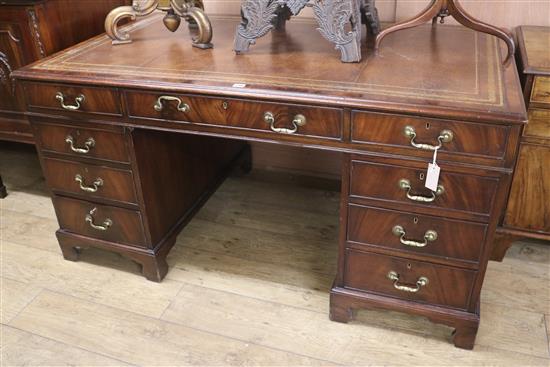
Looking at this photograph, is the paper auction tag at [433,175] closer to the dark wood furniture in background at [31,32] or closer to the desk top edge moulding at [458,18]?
the desk top edge moulding at [458,18]

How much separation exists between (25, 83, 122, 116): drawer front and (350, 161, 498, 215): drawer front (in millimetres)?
734

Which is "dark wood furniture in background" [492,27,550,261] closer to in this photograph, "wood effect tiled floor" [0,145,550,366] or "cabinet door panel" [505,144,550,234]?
"cabinet door panel" [505,144,550,234]

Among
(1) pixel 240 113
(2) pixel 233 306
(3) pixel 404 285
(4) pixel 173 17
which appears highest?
(4) pixel 173 17

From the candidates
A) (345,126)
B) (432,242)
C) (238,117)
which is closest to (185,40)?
(238,117)

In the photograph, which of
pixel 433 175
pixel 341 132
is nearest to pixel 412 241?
pixel 433 175

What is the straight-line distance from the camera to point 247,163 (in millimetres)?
2525

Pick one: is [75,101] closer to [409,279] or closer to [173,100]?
[173,100]

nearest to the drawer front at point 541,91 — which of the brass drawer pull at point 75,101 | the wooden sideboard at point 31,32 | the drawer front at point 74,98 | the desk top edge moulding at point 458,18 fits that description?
the desk top edge moulding at point 458,18

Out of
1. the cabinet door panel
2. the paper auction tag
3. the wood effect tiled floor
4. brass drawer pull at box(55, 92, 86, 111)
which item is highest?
brass drawer pull at box(55, 92, 86, 111)

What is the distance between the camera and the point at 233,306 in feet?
5.82

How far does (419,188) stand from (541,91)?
515mm

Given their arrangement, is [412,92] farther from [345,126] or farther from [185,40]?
[185,40]

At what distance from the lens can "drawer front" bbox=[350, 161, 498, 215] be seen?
1319 mm

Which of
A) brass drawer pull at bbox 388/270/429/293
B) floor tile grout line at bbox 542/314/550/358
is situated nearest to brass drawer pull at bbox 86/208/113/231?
brass drawer pull at bbox 388/270/429/293
